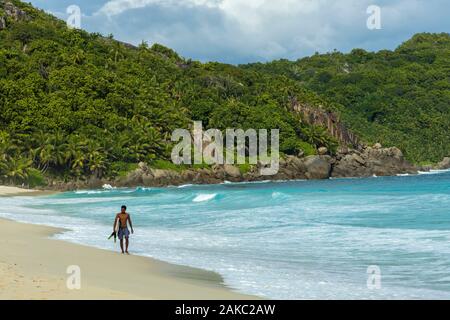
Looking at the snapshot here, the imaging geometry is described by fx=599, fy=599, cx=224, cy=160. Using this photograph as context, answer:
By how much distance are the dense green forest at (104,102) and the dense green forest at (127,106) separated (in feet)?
0.75

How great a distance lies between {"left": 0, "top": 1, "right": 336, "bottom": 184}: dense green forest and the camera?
290ft

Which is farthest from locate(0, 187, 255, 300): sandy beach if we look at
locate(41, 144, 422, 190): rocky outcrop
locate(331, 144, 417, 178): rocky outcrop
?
locate(331, 144, 417, 178): rocky outcrop

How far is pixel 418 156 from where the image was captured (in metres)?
152

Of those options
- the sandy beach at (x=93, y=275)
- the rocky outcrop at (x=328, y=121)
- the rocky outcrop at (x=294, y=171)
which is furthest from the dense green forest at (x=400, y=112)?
the sandy beach at (x=93, y=275)

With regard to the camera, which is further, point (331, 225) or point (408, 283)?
point (331, 225)

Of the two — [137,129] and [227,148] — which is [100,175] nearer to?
[137,129]

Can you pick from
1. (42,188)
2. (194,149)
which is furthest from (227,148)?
(42,188)

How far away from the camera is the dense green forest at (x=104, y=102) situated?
88250 millimetres

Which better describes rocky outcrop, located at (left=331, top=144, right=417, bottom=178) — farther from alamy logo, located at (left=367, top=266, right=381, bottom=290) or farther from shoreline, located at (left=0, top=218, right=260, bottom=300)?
shoreline, located at (left=0, top=218, right=260, bottom=300)

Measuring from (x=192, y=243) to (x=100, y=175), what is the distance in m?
68.4

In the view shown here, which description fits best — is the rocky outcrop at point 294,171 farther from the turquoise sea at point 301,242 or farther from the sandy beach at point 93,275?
the sandy beach at point 93,275

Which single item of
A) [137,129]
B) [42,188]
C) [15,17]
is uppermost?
[15,17]

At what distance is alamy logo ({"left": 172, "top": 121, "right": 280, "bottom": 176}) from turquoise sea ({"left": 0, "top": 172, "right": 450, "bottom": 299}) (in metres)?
A: 59.4

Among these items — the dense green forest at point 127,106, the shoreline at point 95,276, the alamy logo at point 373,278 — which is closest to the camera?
the shoreline at point 95,276
